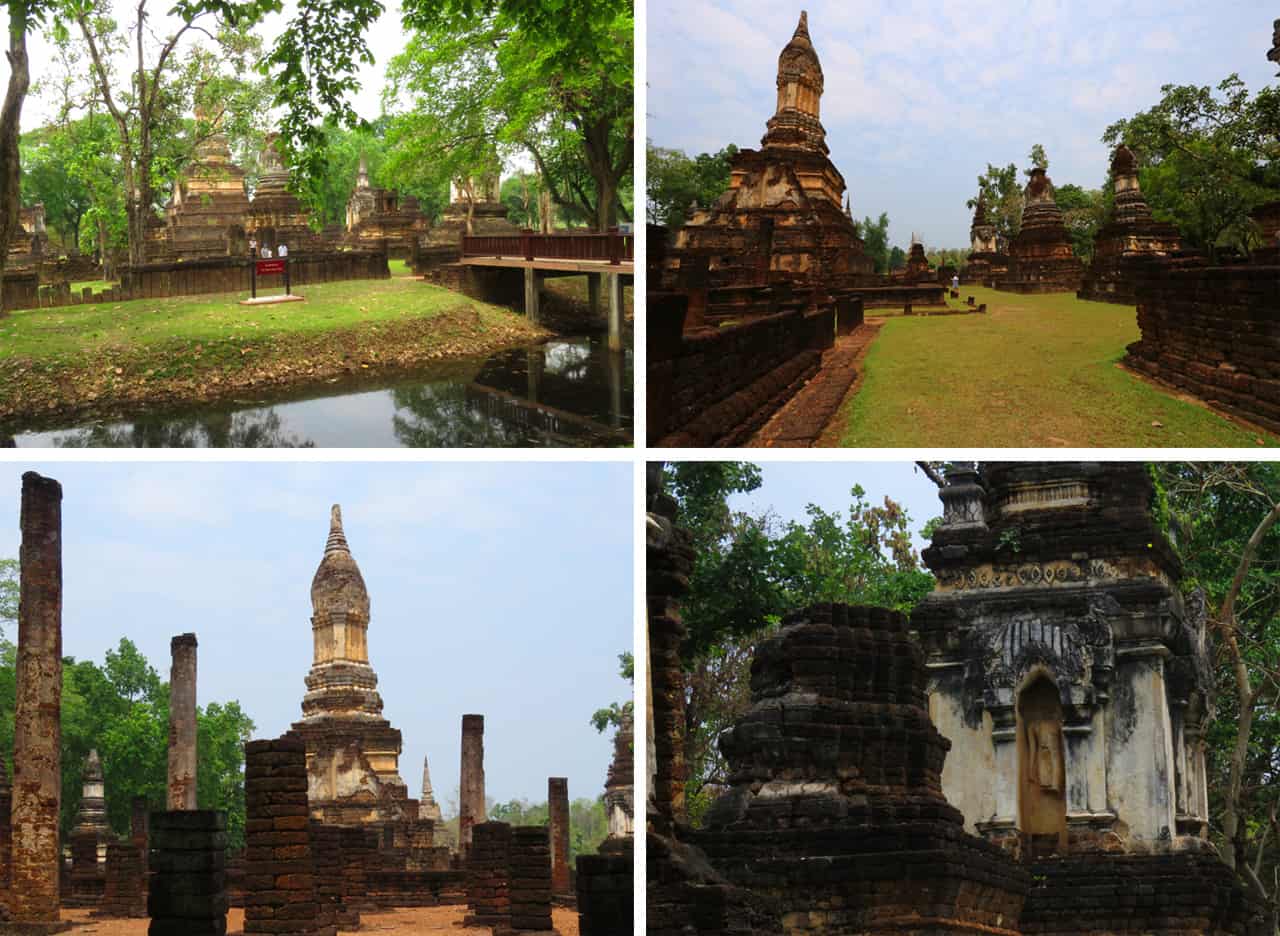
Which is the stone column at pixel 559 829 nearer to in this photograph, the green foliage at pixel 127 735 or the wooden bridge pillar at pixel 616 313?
the wooden bridge pillar at pixel 616 313

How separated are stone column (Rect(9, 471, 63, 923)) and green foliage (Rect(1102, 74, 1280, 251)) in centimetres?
1794

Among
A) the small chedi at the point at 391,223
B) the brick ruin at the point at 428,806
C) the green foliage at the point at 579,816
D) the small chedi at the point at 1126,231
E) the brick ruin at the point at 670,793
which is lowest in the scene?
the green foliage at the point at 579,816

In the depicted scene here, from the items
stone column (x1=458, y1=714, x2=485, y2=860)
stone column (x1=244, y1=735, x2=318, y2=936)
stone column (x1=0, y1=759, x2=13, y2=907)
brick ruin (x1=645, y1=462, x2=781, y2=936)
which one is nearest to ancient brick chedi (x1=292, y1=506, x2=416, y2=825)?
stone column (x1=458, y1=714, x2=485, y2=860)

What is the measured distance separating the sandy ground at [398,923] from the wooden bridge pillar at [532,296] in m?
11.4

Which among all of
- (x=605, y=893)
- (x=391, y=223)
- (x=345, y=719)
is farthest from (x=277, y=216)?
(x=605, y=893)

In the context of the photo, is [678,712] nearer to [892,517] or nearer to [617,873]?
[617,873]

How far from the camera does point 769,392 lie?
12234mm

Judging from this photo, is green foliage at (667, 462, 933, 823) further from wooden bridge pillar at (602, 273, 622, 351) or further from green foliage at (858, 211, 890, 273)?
green foliage at (858, 211, 890, 273)

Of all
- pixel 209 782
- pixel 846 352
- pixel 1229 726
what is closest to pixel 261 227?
pixel 209 782

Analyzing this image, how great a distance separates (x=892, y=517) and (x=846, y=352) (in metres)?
6.57

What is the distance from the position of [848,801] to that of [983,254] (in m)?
38.3

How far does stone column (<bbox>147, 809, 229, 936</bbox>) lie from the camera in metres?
8.80

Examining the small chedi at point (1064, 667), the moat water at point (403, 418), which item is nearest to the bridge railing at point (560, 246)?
the moat water at point (403, 418)

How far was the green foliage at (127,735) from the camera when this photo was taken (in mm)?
31625
